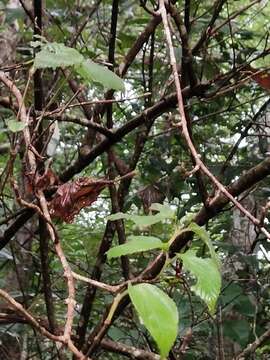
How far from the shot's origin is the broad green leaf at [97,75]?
0.83 metres

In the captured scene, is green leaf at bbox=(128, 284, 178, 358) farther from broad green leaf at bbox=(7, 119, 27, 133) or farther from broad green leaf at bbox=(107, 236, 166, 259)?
broad green leaf at bbox=(7, 119, 27, 133)

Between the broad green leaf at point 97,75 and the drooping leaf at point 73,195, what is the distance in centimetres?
37

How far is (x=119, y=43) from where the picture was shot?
203cm

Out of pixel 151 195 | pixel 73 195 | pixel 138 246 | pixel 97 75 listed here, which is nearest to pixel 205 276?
pixel 138 246

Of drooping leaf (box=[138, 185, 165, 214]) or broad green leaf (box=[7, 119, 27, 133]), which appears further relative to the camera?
drooping leaf (box=[138, 185, 165, 214])

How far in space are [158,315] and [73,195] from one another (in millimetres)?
763

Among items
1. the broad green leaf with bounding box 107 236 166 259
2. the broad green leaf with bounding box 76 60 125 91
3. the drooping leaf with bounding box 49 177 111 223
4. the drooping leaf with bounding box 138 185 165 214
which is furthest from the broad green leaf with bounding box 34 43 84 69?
the drooping leaf with bounding box 138 185 165 214

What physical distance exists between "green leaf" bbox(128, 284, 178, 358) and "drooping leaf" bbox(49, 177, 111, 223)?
71 cm

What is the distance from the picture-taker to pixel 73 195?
1.24 metres

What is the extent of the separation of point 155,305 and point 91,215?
2.32 m

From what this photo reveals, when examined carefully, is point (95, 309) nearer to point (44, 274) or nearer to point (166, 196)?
point (166, 196)

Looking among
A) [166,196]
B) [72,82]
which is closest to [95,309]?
[166,196]

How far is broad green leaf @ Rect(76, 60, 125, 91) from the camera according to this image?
83 centimetres

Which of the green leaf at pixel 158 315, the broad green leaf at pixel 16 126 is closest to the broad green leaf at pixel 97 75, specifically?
the broad green leaf at pixel 16 126
